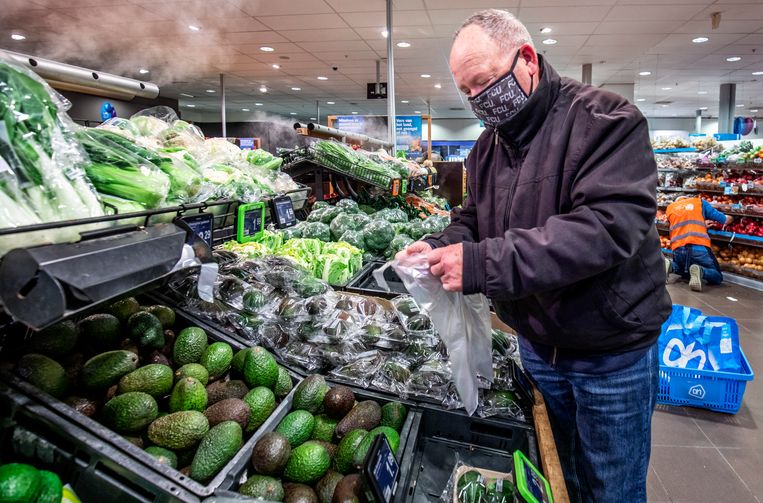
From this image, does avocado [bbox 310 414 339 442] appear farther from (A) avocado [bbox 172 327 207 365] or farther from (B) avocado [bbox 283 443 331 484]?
(A) avocado [bbox 172 327 207 365]

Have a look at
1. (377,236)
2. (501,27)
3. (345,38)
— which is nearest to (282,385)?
(501,27)

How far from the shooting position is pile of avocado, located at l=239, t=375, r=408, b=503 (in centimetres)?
102

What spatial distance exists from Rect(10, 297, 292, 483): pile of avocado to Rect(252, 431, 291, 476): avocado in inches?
2.0

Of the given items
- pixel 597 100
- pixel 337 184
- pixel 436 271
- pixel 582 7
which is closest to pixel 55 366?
pixel 436 271

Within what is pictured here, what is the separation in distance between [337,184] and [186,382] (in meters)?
3.06

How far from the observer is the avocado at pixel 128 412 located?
101 cm

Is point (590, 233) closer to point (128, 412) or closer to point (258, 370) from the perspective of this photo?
point (258, 370)

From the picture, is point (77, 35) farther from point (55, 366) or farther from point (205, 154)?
point (55, 366)

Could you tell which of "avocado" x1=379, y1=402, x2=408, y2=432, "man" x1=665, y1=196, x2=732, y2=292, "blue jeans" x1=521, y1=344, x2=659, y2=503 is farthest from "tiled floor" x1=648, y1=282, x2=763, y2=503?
"man" x1=665, y1=196, x2=732, y2=292

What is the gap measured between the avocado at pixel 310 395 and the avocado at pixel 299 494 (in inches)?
9.7

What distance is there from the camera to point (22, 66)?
969 millimetres

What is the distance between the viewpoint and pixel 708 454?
265cm

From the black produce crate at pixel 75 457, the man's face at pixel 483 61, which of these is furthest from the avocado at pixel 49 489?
the man's face at pixel 483 61

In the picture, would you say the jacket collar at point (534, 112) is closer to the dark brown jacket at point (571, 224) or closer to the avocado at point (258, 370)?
the dark brown jacket at point (571, 224)
